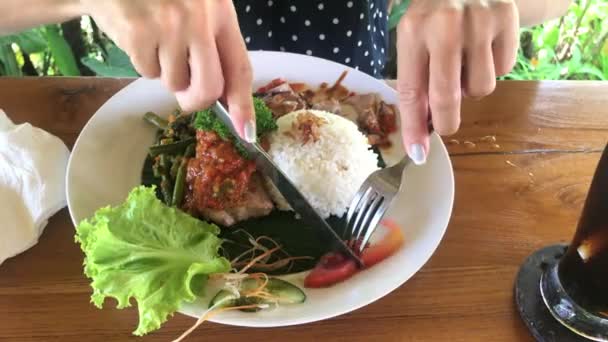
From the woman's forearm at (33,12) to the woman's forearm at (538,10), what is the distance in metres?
1.29

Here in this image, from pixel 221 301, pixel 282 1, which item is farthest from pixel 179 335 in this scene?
pixel 282 1

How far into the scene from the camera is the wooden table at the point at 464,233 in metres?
1.23

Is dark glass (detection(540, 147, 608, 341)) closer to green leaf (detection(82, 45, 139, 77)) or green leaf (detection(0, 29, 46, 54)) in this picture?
green leaf (detection(82, 45, 139, 77))

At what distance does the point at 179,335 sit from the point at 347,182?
2.00ft

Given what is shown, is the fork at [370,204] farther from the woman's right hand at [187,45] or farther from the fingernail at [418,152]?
the woman's right hand at [187,45]

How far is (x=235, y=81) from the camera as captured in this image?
1.11 meters

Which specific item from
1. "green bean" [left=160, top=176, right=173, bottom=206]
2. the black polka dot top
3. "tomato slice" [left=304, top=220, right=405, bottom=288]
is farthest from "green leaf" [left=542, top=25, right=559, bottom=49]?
"green bean" [left=160, top=176, right=173, bottom=206]

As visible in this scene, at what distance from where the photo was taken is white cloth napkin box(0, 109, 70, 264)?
129 cm

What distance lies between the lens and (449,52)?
3.53ft

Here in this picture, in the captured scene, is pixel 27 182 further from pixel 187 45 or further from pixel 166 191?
pixel 187 45

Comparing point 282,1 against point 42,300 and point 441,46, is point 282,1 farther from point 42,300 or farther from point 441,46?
point 42,300

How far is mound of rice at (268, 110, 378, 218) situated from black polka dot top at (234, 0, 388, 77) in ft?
1.27

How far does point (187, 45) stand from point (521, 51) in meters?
2.59

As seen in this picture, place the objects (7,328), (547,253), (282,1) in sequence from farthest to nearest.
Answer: (282,1) < (547,253) < (7,328)
